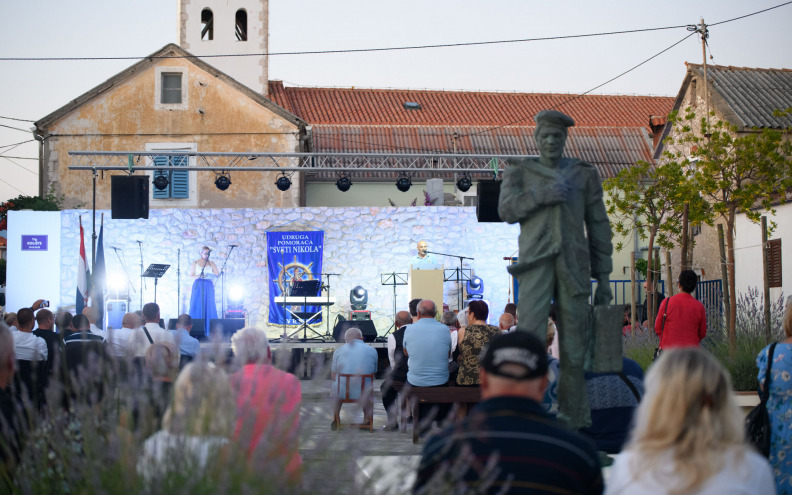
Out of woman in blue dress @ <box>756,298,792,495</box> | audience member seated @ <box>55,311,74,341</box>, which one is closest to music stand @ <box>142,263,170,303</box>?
audience member seated @ <box>55,311,74,341</box>

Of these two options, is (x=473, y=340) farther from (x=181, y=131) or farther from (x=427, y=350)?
(x=181, y=131)

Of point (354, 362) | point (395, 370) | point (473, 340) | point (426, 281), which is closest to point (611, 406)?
point (473, 340)

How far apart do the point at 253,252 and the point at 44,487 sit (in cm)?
1733

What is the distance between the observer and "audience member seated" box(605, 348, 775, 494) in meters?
2.31

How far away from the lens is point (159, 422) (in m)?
3.10

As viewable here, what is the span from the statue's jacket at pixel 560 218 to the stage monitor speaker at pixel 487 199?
38.2 ft

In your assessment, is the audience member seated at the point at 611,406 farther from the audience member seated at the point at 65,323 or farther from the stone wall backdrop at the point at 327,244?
the stone wall backdrop at the point at 327,244

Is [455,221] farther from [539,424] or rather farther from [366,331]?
[539,424]

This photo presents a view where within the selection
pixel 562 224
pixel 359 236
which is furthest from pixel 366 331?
pixel 562 224

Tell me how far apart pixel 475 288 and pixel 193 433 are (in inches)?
661

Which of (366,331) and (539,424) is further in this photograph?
(366,331)

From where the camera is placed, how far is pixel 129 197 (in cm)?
1697

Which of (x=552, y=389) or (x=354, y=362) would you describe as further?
(x=354, y=362)

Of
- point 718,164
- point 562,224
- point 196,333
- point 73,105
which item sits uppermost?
point 73,105
